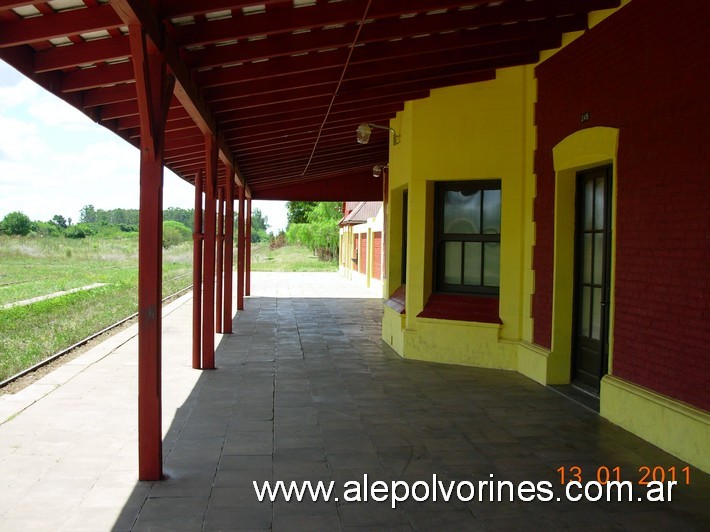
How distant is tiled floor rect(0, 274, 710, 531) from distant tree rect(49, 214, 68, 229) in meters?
93.5

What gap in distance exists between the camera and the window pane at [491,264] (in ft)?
28.9

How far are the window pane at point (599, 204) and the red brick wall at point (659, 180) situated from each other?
0.62m

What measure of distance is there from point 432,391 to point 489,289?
2133mm

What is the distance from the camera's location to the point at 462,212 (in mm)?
9070

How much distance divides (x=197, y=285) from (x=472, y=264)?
11.8 ft

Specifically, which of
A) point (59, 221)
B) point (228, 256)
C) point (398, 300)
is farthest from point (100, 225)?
point (398, 300)

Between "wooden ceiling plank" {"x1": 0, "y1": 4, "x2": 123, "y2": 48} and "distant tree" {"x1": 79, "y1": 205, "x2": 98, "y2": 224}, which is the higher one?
"distant tree" {"x1": 79, "y1": 205, "x2": 98, "y2": 224}

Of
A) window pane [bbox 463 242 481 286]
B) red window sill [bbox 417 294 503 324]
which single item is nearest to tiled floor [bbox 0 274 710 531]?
red window sill [bbox 417 294 503 324]

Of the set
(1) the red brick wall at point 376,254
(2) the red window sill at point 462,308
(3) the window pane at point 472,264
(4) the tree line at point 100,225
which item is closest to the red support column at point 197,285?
(2) the red window sill at point 462,308

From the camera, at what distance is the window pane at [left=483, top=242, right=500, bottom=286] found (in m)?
8.82

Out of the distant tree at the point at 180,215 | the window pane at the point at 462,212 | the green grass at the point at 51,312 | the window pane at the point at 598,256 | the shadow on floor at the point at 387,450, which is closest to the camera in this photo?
the shadow on floor at the point at 387,450

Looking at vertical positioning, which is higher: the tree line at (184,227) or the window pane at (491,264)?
the tree line at (184,227)

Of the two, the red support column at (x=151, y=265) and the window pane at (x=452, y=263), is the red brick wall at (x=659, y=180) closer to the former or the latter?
the window pane at (x=452, y=263)

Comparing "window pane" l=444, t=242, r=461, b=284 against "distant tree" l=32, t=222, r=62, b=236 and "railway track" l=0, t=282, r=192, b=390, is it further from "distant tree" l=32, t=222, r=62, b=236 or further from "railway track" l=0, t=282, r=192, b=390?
"distant tree" l=32, t=222, r=62, b=236
